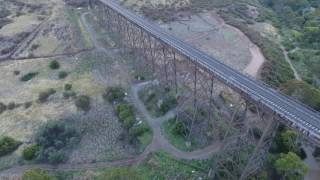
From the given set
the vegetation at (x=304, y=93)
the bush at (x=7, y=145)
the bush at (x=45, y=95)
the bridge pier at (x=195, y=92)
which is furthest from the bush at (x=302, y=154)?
the bush at (x=45, y=95)

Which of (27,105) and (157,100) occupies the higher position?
(27,105)

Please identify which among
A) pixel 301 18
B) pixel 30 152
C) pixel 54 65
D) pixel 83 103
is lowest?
pixel 301 18

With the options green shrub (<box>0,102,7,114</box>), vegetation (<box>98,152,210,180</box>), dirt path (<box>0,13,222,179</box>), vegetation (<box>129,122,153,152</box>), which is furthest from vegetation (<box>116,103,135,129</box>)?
green shrub (<box>0,102,7,114</box>)

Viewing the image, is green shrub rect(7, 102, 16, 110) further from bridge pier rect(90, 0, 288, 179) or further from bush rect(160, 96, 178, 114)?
bush rect(160, 96, 178, 114)

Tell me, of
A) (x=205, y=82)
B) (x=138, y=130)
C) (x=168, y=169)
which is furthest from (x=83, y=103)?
(x=205, y=82)

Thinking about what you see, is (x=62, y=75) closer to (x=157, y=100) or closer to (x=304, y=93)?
(x=157, y=100)

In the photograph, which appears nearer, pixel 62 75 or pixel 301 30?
pixel 62 75

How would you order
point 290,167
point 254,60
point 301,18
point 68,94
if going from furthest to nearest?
1. point 301,18
2. point 254,60
3. point 68,94
4. point 290,167

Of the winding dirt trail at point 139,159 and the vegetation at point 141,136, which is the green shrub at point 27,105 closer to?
the winding dirt trail at point 139,159
